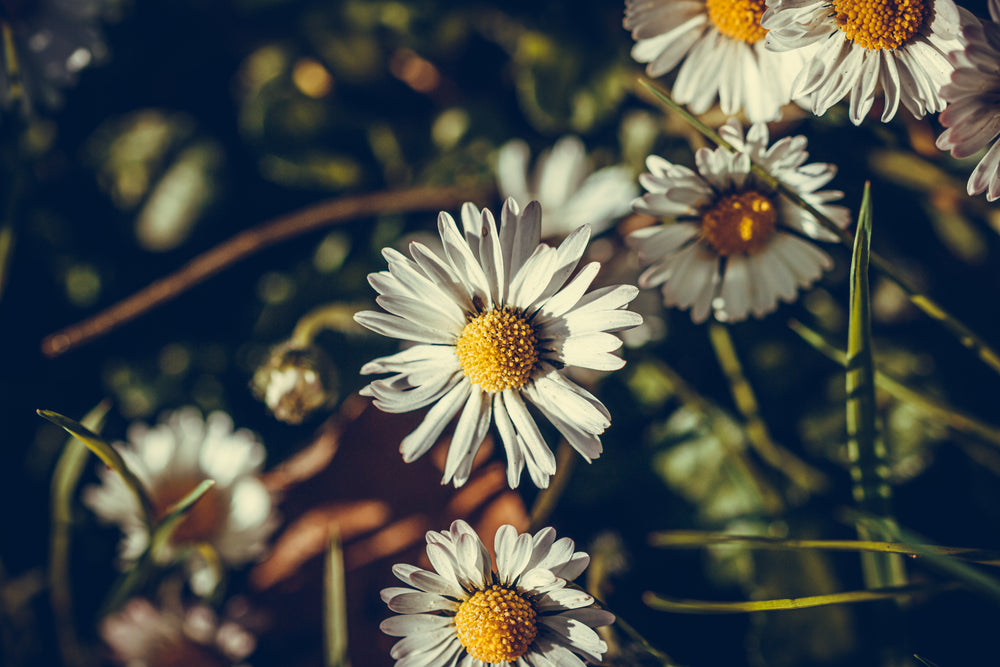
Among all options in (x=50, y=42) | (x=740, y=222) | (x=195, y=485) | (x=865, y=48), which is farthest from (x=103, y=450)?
(x=865, y=48)

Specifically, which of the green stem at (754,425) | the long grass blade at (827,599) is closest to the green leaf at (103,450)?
the long grass blade at (827,599)

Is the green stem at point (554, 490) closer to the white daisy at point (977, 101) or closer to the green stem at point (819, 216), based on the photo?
the green stem at point (819, 216)

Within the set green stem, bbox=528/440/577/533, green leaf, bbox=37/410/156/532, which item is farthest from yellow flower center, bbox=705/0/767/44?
green leaf, bbox=37/410/156/532

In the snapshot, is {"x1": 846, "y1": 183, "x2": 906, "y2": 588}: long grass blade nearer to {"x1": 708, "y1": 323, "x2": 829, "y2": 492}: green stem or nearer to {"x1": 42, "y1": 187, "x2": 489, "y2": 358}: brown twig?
{"x1": 708, "y1": 323, "x2": 829, "y2": 492}: green stem

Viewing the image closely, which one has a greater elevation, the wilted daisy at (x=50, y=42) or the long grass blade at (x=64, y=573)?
the wilted daisy at (x=50, y=42)

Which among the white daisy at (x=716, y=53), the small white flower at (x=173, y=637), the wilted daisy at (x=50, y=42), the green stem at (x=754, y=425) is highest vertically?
the wilted daisy at (x=50, y=42)
